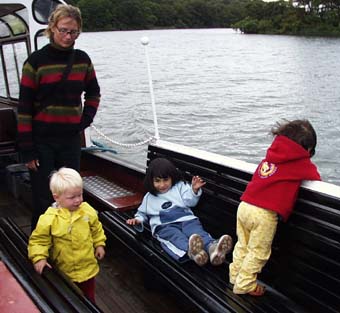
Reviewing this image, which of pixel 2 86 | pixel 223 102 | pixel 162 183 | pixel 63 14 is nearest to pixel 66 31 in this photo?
pixel 63 14

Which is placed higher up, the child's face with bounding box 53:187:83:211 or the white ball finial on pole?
the white ball finial on pole

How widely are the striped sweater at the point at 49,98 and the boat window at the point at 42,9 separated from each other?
7.21ft

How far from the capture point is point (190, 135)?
15.4 meters

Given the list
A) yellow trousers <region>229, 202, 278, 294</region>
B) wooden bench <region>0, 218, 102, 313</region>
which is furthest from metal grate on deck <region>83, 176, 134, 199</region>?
yellow trousers <region>229, 202, 278, 294</region>

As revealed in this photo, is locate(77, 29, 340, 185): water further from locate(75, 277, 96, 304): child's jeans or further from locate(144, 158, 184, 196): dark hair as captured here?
locate(75, 277, 96, 304): child's jeans

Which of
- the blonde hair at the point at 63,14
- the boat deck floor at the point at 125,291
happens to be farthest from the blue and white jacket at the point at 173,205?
the blonde hair at the point at 63,14

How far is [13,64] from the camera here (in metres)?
6.84

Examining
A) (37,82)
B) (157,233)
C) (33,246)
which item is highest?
(37,82)

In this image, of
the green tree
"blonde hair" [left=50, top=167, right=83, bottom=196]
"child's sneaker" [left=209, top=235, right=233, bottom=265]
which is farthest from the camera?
the green tree

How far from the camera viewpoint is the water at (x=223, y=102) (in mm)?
14266

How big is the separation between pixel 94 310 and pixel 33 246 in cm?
56

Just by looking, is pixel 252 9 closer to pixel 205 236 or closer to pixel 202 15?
pixel 202 15

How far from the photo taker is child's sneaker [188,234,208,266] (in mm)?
3205

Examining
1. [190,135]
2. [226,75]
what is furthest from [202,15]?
[190,135]
